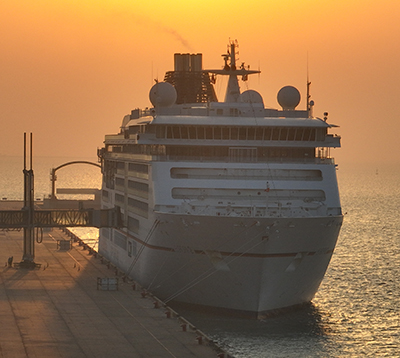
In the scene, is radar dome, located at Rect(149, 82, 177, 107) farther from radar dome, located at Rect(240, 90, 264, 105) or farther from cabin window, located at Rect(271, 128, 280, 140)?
cabin window, located at Rect(271, 128, 280, 140)

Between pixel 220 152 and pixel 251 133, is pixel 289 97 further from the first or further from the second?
pixel 220 152

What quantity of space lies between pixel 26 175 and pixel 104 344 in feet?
86.6

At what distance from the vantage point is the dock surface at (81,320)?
Answer: 134 ft

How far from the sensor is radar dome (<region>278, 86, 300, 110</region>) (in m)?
61.9

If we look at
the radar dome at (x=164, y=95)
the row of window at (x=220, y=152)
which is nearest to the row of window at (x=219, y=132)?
the row of window at (x=220, y=152)

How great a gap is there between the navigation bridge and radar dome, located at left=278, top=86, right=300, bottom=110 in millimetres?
13189

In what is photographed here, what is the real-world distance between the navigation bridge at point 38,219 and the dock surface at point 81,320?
2.09 m

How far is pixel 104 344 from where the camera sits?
41594 mm

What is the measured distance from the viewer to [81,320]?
46.2 meters

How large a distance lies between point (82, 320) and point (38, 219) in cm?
2047

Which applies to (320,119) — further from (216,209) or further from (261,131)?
(216,209)

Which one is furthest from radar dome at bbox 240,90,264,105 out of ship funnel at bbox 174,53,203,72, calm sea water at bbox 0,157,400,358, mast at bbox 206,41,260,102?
ship funnel at bbox 174,53,203,72

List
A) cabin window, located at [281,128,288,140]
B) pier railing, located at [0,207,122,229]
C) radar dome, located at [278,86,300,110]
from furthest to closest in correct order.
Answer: pier railing, located at [0,207,122,229] → radar dome, located at [278,86,300,110] → cabin window, located at [281,128,288,140]

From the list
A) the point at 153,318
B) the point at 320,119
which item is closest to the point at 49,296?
the point at 153,318
